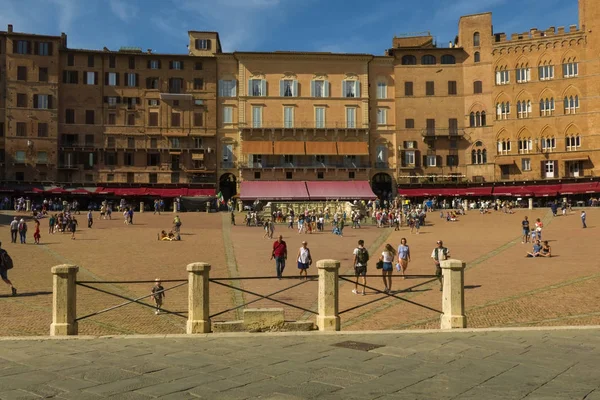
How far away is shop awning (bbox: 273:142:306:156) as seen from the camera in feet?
201

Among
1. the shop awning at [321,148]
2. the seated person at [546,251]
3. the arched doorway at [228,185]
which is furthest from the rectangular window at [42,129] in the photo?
the seated person at [546,251]

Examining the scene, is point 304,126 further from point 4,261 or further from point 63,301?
point 63,301

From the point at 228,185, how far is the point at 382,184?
54.4 ft

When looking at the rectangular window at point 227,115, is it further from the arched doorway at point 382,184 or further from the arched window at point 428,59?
the arched window at point 428,59

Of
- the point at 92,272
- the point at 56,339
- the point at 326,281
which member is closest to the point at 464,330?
the point at 326,281

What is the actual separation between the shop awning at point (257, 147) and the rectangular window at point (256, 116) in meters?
2.01

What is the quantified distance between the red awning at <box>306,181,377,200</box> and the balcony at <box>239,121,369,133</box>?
5704 mm

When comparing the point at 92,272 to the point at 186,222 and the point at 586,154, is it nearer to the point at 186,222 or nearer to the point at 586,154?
the point at 186,222

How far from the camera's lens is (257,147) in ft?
200

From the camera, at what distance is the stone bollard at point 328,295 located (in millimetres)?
10852

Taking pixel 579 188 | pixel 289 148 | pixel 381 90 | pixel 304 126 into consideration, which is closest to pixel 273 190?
pixel 289 148

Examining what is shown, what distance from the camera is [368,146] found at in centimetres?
6244

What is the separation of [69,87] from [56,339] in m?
55.2

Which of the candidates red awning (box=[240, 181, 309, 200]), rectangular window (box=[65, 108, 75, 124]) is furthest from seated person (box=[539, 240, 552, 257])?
rectangular window (box=[65, 108, 75, 124])
